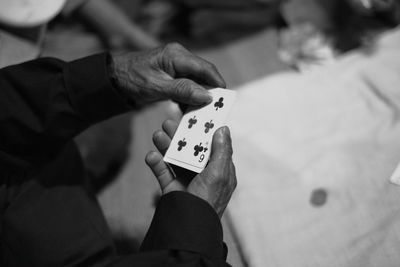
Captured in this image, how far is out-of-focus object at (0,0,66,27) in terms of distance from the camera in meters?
1.03

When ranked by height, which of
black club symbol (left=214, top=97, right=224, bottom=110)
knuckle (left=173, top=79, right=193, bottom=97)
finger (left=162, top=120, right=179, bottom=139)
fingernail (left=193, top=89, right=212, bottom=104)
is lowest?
finger (left=162, top=120, right=179, bottom=139)

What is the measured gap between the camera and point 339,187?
0.95 metres

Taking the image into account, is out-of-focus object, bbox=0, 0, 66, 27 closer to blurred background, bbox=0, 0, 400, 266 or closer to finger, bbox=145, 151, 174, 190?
blurred background, bbox=0, 0, 400, 266

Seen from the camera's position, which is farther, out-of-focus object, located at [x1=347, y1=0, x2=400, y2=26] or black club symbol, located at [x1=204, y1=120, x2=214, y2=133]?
out-of-focus object, located at [x1=347, y1=0, x2=400, y2=26]

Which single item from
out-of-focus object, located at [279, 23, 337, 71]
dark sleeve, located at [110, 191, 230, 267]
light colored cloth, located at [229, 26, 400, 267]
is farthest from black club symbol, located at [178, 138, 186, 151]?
out-of-focus object, located at [279, 23, 337, 71]

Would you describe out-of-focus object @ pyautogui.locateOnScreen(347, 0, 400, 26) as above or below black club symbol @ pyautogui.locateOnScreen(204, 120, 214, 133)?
below

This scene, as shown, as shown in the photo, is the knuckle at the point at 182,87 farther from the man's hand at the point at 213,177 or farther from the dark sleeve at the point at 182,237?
the dark sleeve at the point at 182,237

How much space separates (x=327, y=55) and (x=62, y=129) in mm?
914

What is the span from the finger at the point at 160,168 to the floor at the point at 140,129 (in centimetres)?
32

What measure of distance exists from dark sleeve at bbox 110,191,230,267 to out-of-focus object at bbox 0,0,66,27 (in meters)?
0.69

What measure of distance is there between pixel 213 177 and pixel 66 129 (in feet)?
1.18

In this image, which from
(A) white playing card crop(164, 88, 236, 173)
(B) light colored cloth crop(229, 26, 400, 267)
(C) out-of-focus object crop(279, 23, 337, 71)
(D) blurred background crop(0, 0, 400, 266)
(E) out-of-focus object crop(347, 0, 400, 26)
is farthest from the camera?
(C) out-of-focus object crop(279, 23, 337, 71)

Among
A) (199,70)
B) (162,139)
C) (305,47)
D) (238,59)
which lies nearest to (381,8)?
(305,47)

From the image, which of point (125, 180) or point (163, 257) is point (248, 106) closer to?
point (125, 180)
